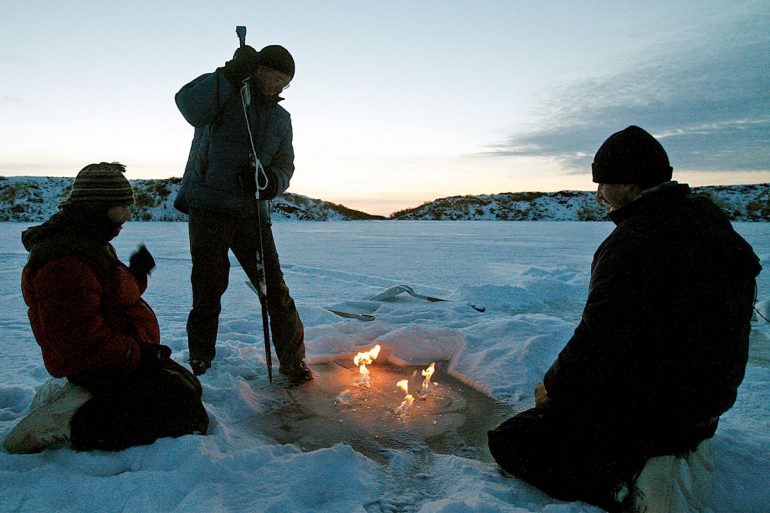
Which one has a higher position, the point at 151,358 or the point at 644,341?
A: the point at 644,341

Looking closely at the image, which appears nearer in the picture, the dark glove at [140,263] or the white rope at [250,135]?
the dark glove at [140,263]

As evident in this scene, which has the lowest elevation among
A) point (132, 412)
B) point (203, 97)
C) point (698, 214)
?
point (132, 412)

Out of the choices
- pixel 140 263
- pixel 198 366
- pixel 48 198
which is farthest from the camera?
pixel 48 198

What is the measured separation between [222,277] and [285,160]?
3.19ft

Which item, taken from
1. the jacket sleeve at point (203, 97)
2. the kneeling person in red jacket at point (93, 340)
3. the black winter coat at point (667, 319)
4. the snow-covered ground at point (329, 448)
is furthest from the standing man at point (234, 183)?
the black winter coat at point (667, 319)

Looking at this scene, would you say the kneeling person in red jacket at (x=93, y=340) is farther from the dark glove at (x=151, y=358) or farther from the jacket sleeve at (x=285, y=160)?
the jacket sleeve at (x=285, y=160)

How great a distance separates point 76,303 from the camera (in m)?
2.00

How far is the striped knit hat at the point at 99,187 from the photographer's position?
2.15 meters

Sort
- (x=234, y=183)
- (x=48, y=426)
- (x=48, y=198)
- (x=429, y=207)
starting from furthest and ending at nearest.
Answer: (x=429, y=207) → (x=48, y=198) → (x=234, y=183) → (x=48, y=426)

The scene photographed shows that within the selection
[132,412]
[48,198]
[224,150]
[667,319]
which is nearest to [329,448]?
[132,412]

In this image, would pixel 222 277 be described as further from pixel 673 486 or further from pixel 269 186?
pixel 673 486

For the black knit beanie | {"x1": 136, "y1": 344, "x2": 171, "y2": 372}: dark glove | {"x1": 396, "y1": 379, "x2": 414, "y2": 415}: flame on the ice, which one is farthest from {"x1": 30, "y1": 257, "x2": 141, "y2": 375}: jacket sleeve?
the black knit beanie

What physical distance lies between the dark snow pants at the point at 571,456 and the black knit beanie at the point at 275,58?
2535mm

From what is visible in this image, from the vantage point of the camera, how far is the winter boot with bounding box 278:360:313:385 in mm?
3369
